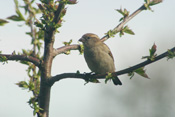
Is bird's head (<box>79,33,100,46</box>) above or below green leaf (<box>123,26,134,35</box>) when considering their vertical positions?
above

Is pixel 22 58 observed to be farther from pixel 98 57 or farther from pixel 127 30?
pixel 98 57

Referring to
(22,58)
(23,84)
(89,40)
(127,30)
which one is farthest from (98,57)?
(22,58)

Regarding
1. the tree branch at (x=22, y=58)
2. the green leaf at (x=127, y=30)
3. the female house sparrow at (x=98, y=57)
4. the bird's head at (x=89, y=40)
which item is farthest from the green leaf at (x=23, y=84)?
the bird's head at (x=89, y=40)

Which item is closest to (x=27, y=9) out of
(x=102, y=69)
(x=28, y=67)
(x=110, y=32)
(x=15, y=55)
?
(x=15, y=55)

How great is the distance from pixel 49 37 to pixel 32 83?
1.94ft

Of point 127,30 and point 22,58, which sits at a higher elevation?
point 127,30

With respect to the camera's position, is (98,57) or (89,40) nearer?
(98,57)

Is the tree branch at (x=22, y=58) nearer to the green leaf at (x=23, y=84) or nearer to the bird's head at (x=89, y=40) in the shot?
the green leaf at (x=23, y=84)

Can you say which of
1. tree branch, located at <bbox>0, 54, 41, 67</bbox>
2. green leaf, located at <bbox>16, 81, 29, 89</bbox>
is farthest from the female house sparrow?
tree branch, located at <bbox>0, 54, 41, 67</bbox>

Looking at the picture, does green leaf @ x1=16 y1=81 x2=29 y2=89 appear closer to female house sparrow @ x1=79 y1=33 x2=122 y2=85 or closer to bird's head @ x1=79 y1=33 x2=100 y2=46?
female house sparrow @ x1=79 y1=33 x2=122 y2=85

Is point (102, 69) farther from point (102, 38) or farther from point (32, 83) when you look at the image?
point (32, 83)

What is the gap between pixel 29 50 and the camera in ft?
11.3

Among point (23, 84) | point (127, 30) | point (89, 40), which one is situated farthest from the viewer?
point (89, 40)

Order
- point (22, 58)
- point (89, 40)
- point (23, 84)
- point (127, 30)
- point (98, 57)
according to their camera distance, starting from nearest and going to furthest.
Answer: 1. point (22, 58)
2. point (23, 84)
3. point (127, 30)
4. point (98, 57)
5. point (89, 40)
